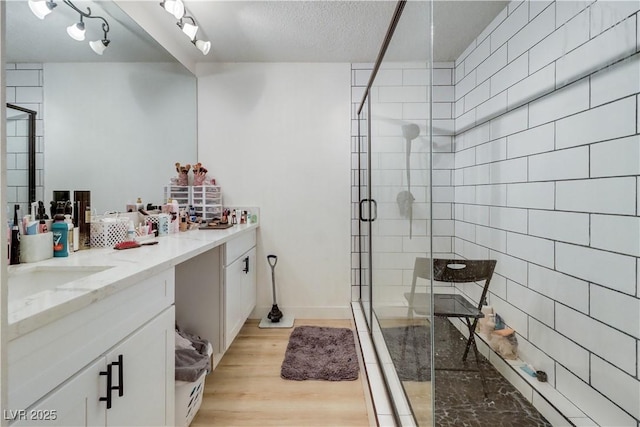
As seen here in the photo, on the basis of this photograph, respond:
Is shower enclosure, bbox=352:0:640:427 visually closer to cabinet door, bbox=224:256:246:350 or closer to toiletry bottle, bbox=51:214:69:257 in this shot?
cabinet door, bbox=224:256:246:350

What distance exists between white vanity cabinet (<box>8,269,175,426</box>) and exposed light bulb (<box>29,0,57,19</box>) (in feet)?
3.89

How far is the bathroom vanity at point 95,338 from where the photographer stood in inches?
23.5

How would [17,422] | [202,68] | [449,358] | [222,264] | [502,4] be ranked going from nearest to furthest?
1. [17,422]
2. [449,358]
3. [502,4]
4. [222,264]
5. [202,68]

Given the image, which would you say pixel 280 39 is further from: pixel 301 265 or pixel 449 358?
pixel 449 358

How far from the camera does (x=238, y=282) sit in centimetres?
213

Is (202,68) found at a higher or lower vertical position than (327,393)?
higher

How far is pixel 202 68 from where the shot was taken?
2.70 metres

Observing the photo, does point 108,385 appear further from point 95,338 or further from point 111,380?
point 95,338

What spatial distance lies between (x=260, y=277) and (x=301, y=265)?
39 centimetres

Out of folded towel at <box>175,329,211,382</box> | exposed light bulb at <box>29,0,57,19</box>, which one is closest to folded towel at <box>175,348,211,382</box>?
folded towel at <box>175,329,211,382</box>

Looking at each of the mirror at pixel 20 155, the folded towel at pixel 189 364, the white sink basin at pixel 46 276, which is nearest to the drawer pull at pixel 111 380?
the white sink basin at pixel 46 276

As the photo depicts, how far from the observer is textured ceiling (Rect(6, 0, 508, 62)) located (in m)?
1.21

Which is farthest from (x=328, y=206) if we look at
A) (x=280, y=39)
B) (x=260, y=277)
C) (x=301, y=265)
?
(x=280, y=39)

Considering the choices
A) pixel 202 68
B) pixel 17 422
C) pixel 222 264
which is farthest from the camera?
pixel 202 68
